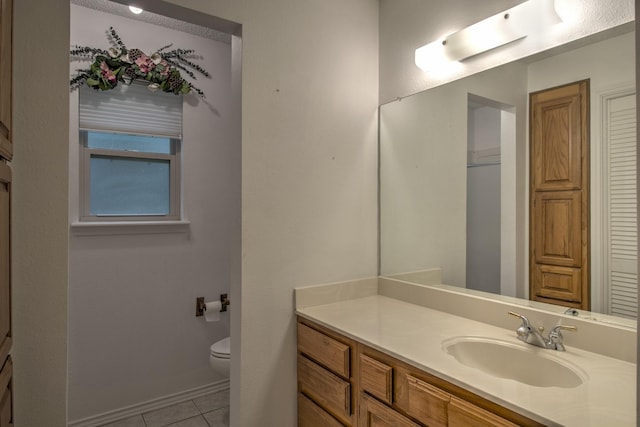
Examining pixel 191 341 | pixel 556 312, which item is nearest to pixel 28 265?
pixel 191 341

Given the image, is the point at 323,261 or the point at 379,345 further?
the point at 323,261

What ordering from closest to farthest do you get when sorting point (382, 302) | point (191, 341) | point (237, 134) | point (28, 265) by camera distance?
Result: point (28, 265), point (237, 134), point (382, 302), point (191, 341)

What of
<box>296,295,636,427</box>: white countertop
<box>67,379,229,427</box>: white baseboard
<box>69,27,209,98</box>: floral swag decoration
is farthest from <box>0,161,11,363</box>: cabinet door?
<box>67,379,229,427</box>: white baseboard

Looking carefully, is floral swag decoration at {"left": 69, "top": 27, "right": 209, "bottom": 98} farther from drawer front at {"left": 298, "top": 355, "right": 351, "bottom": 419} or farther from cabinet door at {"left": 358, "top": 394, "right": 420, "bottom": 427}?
cabinet door at {"left": 358, "top": 394, "right": 420, "bottom": 427}

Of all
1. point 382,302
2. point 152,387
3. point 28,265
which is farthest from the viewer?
point 152,387

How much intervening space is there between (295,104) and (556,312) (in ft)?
4.57

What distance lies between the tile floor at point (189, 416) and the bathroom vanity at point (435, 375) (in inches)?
35.1

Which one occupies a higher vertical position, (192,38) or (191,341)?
(192,38)

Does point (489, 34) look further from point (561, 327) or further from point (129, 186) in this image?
point (129, 186)

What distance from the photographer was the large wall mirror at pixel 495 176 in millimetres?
1235

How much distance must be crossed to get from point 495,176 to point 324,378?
115 centimetres

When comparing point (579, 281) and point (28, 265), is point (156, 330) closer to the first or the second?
point (28, 265)

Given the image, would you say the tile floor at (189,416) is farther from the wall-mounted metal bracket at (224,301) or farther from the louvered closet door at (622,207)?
the louvered closet door at (622,207)

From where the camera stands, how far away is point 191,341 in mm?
2656
